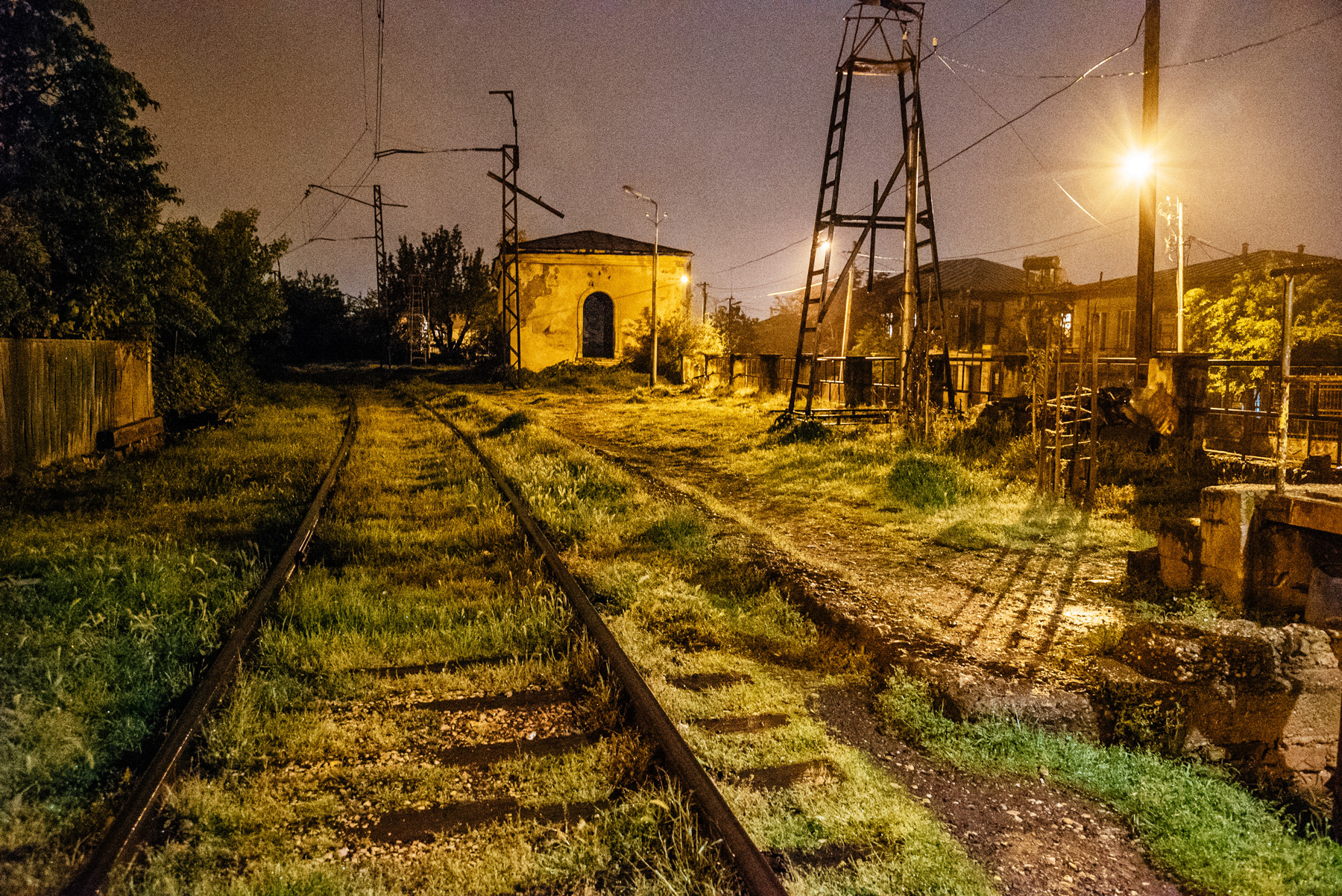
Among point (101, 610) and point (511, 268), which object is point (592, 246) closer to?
point (511, 268)

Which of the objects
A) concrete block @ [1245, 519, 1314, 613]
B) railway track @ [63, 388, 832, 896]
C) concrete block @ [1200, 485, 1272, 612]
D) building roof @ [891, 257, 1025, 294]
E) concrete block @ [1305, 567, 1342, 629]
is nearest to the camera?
railway track @ [63, 388, 832, 896]

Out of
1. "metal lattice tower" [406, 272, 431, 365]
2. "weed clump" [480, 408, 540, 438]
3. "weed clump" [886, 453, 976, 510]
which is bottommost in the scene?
"weed clump" [886, 453, 976, 510]

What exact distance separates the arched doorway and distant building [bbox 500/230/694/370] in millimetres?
688

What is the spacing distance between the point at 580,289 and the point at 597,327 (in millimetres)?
3456

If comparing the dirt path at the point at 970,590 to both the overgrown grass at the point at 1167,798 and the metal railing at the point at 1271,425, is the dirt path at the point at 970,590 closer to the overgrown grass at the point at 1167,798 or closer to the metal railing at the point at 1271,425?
the overgrown grass at the point at 1167,798

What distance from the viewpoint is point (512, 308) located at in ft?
135

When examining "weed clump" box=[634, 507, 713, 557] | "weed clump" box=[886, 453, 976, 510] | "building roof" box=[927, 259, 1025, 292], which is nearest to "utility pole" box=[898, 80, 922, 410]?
"weed clump" box=[886, 453, 976, 510]

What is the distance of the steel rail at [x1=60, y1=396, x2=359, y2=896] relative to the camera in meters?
2.51

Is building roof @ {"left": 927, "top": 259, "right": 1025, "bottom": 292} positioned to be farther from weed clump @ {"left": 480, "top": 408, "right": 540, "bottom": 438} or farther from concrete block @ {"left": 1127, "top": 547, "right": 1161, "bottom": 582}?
concrete block @ {"left": 1127, "top": 547, "right": 1161, "bottom": 582}

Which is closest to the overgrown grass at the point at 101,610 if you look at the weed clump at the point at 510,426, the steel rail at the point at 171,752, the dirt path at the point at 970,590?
the steel rail at the point at 171,752

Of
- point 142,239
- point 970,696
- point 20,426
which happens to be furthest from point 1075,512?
point 142,239

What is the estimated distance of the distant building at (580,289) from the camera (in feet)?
130

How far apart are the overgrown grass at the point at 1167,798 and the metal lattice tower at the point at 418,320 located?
53129 mm

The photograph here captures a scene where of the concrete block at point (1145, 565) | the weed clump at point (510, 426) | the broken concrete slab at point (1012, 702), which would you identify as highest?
the weed clump at point (510, 426)
